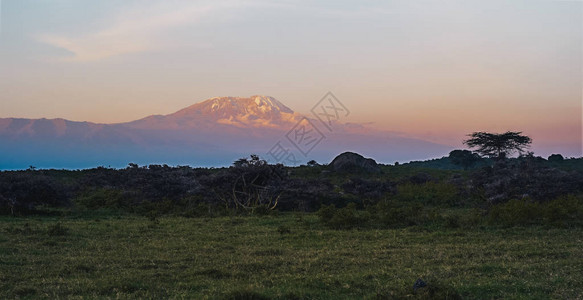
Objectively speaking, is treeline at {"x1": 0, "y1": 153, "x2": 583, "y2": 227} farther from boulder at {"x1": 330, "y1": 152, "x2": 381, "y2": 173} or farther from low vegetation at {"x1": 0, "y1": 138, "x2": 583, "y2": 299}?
boulder at {"x1": 330, "y1": 152, "x2": 381, "y2": 173}

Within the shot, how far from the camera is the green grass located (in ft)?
33.5

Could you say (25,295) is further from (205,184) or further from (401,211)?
(205,184)

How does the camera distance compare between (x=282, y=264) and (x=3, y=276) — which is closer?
(x=3, y=276)

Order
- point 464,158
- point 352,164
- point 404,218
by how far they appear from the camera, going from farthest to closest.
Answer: point 464,158, point 352,164, point 404,218

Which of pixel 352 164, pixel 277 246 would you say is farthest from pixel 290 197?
pixel 352 164

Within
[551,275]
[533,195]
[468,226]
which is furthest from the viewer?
[533,195]

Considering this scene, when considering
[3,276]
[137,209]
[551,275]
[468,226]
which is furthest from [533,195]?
[3,276]

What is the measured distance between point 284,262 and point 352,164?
160 ft

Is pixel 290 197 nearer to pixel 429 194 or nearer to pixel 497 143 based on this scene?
pixel 429 194

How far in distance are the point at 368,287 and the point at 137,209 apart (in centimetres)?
2409

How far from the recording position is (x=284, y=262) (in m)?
13.7

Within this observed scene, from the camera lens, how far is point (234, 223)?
24156 millimetres

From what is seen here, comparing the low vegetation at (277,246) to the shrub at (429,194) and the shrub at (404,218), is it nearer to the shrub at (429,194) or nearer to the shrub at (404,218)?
the shrub at (404,218)

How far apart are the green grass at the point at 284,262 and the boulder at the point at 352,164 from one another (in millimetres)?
40424
